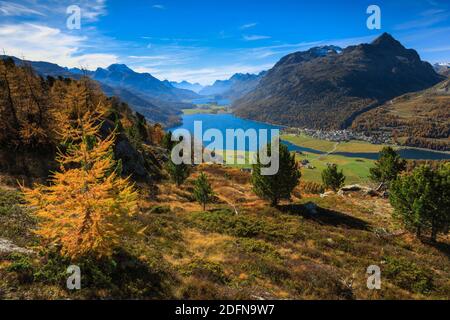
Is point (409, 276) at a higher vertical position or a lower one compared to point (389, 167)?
lower

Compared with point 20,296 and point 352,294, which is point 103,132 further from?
point 352,294

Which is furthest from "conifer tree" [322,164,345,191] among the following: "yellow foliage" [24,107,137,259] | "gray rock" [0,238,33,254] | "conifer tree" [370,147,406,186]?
"gray rock" [0,238,33,254]

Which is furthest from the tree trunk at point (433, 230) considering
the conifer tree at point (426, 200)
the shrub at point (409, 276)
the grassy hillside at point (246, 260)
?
the shrub at point (409, 276)

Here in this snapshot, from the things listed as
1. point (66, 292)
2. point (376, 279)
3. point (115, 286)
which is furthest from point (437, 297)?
point (66, 292)

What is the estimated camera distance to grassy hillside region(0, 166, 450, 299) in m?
16.8

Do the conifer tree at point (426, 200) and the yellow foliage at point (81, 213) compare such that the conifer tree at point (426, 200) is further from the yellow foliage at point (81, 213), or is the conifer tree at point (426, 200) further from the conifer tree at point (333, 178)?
the conifer tree at point (333, 178)

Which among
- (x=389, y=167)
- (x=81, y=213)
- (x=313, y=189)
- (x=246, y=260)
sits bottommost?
(x=313, y=189)

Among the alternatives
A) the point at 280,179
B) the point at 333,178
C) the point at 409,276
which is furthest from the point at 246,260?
the point at 333,178

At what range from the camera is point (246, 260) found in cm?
2528

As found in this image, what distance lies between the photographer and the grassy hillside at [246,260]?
16750 mm

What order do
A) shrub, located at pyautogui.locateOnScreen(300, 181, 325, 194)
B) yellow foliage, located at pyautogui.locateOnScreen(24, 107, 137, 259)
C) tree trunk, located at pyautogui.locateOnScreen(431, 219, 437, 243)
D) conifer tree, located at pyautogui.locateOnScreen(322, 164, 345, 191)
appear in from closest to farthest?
1. yellow foliage, located at pyautogui.locateOnScreen(24, 107, 137, 259)
2. tree trunk, located at pyautogui.locateOnScreen(431, 219, 437, 243)
3. conifer tree, located at pyautogui.locateOnScreen(322, 164, 345, 191)
4. shrub, located at pyautogui.locateOnScreen(300, 181, 325, 194)

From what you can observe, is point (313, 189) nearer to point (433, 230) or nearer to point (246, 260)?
point (433, 230)

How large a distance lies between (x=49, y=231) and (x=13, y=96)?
42.7m

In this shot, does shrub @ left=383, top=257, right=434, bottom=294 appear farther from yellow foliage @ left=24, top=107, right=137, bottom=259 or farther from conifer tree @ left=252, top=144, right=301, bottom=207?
yellow foliage @ left=24, top=107, right=137, bottom=259
